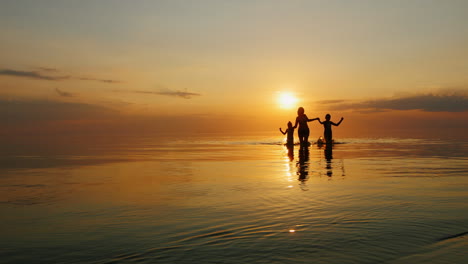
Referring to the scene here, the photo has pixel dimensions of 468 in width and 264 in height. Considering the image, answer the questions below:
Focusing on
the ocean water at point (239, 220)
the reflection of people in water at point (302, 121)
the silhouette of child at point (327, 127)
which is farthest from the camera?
the silhouette of child at point (327, 127)

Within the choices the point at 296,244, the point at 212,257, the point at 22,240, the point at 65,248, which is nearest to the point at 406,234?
the point at 296,244

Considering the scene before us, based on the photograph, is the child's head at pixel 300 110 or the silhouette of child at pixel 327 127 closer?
the child's head at pixel 300 110

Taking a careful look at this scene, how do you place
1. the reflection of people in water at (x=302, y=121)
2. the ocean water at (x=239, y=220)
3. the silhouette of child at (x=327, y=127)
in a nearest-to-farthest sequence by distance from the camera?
the ocean water at (x=239, y=220) → the reflection of people in water at (x=302, y=121) → the silhouette of child at (x=327, y=127)

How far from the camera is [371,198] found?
25.0ft

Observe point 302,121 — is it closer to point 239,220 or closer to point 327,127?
point 327,127

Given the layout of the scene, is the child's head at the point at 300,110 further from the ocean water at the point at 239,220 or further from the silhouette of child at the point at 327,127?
the ocean water at the point at 239,220

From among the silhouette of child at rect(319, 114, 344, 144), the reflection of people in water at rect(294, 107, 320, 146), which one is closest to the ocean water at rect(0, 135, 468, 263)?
the reflection of people in water at rect(294, 107, 320, 146)

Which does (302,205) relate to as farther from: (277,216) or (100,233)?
(100,233)

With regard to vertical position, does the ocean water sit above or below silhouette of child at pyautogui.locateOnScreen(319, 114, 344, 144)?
below

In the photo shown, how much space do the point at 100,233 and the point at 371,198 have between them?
534cm

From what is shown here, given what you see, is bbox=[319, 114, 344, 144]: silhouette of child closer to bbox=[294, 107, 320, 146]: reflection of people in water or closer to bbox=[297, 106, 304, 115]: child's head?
bbox=[294, 107, 320, 146]: reflection of people in water

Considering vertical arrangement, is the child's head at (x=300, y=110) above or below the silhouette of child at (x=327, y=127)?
above

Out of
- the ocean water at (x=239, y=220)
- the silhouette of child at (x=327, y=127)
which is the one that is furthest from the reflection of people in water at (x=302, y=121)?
the ocean water at (x=239, y=220)

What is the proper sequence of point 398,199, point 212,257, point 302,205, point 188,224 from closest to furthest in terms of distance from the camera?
1. point 212,257
2. point 188,224
3. point 302,205
4. point 398,199
